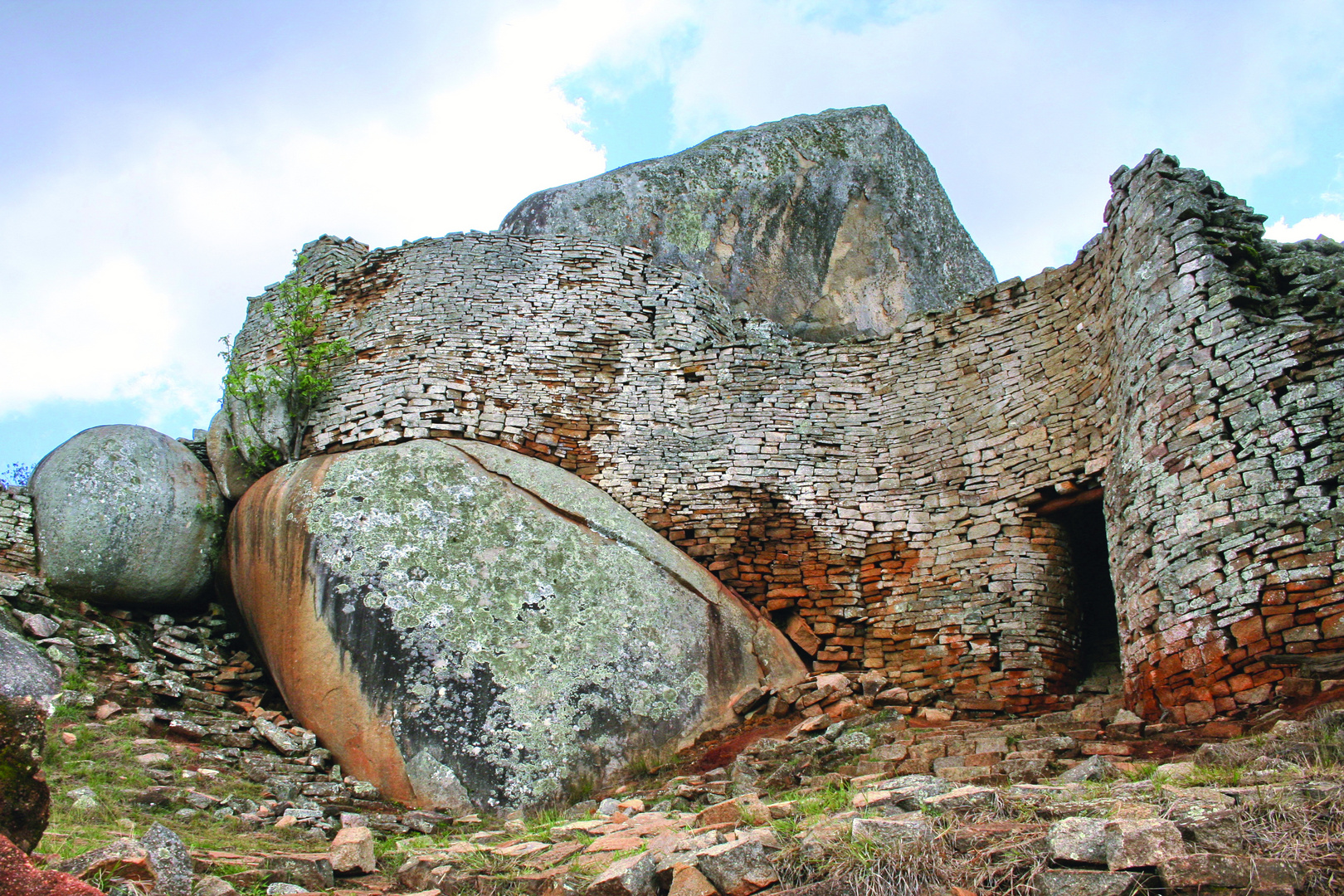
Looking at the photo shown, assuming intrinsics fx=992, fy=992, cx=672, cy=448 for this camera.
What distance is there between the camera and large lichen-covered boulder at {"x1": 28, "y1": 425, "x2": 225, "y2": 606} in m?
10.1

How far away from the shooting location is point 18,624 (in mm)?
8984

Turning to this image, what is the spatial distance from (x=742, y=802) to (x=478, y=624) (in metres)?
3.84

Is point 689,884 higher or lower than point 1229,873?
lower

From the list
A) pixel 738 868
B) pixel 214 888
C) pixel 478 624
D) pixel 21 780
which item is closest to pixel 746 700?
pixel 478 624

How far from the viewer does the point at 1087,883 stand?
338 cm

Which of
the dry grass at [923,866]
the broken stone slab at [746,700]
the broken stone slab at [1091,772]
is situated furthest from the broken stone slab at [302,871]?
the broken stone slab at [746,700]

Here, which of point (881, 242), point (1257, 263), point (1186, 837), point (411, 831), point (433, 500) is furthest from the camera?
point (881, 242)

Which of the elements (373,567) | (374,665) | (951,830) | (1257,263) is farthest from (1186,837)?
(373,567)

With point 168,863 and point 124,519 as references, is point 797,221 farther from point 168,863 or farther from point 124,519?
point 168,863

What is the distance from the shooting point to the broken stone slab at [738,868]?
4.00 m

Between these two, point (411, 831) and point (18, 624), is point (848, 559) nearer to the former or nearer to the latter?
point (411, 831)

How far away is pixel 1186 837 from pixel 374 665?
6630 mm

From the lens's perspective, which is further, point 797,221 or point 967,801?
point 797,221

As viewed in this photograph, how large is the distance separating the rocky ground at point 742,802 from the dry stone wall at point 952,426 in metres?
0.90
